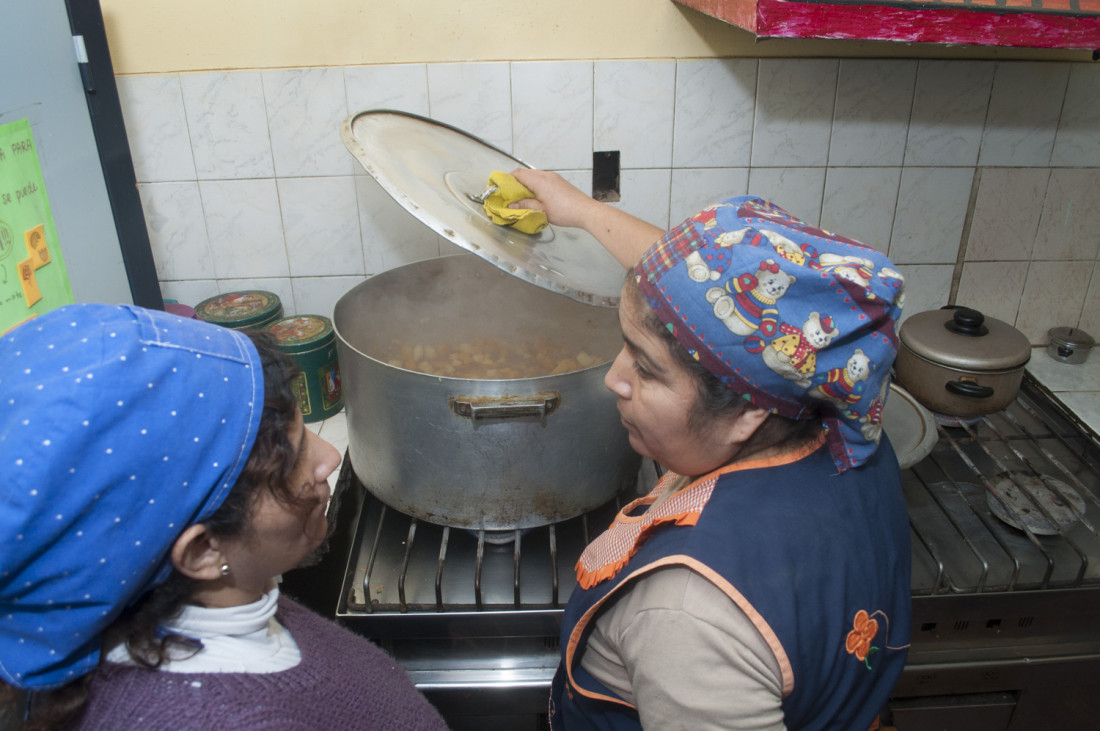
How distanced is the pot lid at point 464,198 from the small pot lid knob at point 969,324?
79 cm

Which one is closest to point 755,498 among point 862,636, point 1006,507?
point 862,636

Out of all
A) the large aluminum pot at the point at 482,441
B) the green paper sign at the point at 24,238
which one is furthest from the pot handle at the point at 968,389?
the green paper sign at the point at 24,238

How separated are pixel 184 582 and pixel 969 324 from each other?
1495 millimetres

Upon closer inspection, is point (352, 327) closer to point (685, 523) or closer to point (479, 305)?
point (479, 305)

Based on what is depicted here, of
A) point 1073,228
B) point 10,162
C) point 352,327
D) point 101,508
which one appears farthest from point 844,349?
point 1073,228

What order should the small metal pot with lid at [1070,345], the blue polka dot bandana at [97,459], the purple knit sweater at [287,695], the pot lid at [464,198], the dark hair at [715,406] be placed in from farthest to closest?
the small metal pot with lid at [1070,345]
the pot lid at [464,198]
the dark hair at [715,406]
the purple knit sweater at [287,695]
the blue polka dot bandana at [97,459]

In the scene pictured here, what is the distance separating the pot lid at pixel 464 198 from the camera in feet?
3.10

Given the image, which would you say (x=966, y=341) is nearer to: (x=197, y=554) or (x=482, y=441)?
(x=482, y=441)

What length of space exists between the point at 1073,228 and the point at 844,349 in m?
1.48

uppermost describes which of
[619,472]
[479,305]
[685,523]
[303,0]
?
[303,0]

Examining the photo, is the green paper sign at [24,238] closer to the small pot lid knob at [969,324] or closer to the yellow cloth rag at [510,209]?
the yellow cloth rag at [510,209]

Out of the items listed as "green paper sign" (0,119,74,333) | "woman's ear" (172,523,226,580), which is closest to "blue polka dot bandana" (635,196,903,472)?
"woman's ear" (172,523,226,580)

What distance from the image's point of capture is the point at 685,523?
0.71 m

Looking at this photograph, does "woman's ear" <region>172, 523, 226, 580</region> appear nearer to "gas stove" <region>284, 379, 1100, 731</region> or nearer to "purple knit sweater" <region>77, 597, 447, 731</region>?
"purple knit sweater" <region>77, 597, 447, 731</region>
